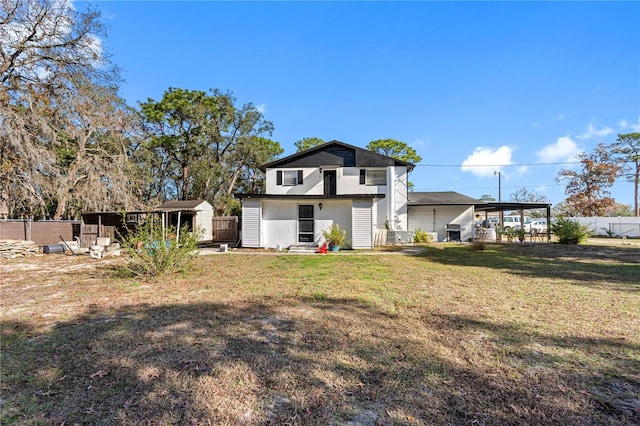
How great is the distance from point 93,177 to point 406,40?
16662 millimetres

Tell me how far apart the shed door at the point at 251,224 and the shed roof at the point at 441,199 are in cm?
985

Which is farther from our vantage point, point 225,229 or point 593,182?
point 593,182

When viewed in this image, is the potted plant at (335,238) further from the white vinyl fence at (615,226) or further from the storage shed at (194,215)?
the white vinyl fence at (615,226)

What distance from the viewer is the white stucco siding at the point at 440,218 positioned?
60.6ft

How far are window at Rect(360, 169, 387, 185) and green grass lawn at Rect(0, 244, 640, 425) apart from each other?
1315cm

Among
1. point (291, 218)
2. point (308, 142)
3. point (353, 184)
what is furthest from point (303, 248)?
point (308, 142)

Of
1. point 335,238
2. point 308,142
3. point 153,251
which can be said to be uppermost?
point 308,142

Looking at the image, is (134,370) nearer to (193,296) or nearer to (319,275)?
(193,296)

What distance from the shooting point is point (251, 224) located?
13.8 meters

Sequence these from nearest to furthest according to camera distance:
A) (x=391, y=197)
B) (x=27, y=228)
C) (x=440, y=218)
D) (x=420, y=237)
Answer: (x=27, y=228) < (x=420, y=237) < (x=391, y=197) < (x=440, y=218)

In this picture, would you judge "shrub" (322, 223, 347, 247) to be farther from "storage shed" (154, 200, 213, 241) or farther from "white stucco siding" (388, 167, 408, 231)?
"storage shed" (154, 200, 213, 241)

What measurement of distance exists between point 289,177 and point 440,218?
10.1m

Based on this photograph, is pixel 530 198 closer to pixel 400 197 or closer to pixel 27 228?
pixel 400 197

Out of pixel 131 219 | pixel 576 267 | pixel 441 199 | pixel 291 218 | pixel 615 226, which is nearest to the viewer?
pixel 576 267
